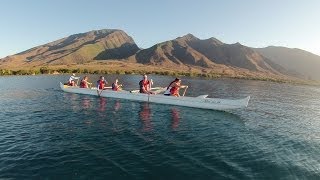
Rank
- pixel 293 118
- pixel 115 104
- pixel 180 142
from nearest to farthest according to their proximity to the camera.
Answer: pixel 180 142
pixel 293 118
pixel 115 104

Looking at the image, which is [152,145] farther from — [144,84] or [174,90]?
[144,84]

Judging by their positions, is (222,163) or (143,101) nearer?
(222,163)

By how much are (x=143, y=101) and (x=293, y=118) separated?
58.9 ft

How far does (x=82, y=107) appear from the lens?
34.0 m

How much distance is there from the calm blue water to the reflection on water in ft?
0.27

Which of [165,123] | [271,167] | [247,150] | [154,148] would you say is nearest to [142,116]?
[165,123]

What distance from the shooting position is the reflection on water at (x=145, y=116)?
2460 centimetres

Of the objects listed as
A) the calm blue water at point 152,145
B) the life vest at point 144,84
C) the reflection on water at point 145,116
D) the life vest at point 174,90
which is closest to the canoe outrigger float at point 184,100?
the life vest at point 174,90

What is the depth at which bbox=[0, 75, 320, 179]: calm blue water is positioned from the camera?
15500mm

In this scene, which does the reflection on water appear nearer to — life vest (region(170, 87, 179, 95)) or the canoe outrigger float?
the canoe outrigger float

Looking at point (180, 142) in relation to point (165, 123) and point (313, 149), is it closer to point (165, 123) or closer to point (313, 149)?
point (165, 123)

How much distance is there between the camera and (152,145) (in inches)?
770

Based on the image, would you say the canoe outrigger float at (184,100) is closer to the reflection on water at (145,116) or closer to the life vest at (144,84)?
the life vest at (144,84)

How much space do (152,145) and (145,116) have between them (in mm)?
9971
